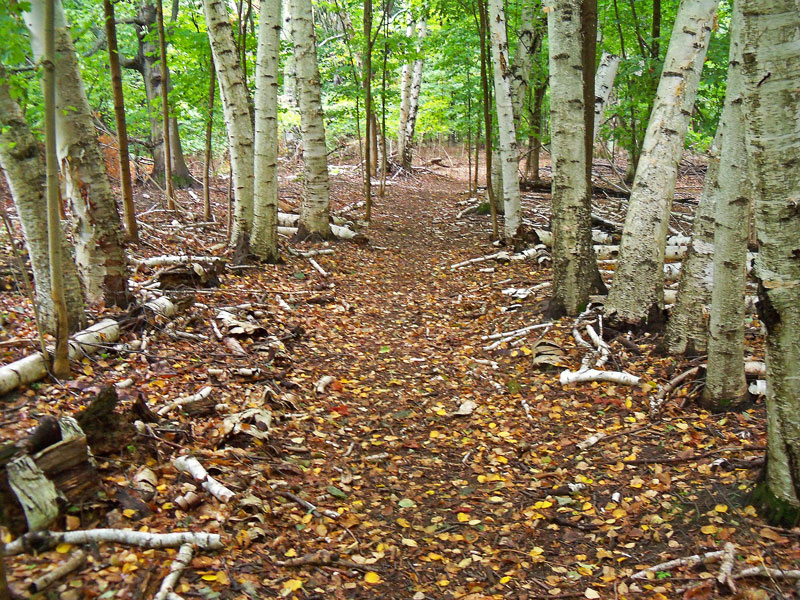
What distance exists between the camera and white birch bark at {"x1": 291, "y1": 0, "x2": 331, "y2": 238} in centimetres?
962

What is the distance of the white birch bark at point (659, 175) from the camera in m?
4.98

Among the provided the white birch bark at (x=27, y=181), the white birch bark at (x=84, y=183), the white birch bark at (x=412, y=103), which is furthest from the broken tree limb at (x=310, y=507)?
the white birch bark at (x=412, y=103)

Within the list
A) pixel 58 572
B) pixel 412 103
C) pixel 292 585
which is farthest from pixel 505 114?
pixel 412 103

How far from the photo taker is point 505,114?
9.21 metres

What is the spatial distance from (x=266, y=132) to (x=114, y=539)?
6.69m

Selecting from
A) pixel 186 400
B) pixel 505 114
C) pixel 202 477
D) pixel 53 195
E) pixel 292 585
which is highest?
pixel 505 114

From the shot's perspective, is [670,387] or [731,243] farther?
[670,387]

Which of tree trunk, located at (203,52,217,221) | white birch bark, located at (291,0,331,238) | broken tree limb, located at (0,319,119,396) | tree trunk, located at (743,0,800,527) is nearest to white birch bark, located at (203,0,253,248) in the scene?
tree trunk, located at (203,52,217,221)

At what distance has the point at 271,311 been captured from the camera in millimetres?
6785

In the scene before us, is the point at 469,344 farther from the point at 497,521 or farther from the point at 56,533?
the point at 56,533

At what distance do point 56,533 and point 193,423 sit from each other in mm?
1422

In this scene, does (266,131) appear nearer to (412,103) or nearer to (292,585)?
(292,585)

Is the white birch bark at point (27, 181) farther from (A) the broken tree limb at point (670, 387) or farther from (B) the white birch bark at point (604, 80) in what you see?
(B) the white birch bark at point (604, 80)

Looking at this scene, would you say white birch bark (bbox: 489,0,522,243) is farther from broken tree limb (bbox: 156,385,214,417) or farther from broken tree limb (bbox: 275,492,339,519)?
broken tree limb (bbox: 275,492,339,519)
